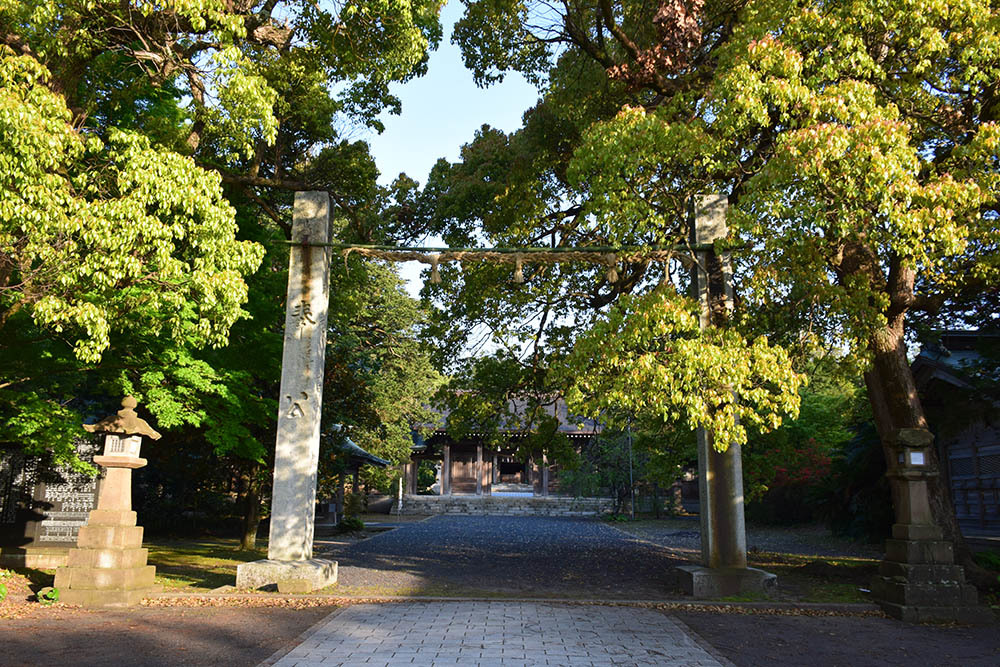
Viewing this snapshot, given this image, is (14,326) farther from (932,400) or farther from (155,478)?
(932,400)

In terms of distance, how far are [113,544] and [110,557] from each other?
168mm

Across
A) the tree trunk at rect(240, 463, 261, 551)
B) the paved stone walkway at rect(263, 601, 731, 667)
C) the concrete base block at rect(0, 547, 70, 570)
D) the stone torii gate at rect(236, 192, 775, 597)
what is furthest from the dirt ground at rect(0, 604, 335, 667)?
the tree trunk at rect(240, 463, 261, 551)

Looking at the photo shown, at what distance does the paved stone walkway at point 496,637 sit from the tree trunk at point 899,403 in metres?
4.52

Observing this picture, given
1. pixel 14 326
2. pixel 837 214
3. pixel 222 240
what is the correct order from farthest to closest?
pixel 14 326, pixel 222 240, pixel 837 214

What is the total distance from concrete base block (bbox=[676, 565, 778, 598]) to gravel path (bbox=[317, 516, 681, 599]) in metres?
0.51

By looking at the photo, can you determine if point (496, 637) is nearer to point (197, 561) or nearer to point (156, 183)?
point (156, 183)

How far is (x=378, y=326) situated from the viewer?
89.4ft

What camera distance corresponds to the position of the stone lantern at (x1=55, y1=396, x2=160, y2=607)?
7.83 metres

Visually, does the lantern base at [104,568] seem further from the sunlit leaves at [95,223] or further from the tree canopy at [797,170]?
the tree canopy at [797,170]

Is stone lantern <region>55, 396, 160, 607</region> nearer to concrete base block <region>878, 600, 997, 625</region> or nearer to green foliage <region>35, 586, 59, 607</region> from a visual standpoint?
green foliage <region>35, 586, 59, 607</region>

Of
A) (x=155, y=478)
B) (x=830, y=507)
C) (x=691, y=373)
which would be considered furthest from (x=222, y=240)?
(x=830, y=507)

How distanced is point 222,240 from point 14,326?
4181 mm

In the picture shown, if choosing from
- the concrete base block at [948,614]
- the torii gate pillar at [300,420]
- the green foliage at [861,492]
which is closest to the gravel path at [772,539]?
the green foliage at [861,492]

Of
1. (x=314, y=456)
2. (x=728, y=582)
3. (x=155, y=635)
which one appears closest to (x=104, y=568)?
(x=155, y=635)
